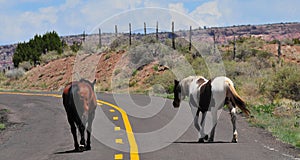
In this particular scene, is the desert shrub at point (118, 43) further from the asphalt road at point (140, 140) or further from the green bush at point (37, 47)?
the asphalt road at point (140, 140)

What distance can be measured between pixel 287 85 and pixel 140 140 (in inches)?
654

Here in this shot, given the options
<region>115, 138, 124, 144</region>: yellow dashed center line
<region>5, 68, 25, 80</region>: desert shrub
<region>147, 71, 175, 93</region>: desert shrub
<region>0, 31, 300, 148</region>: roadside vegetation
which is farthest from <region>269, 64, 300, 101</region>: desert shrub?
<region>5, 68, 25, 80</region>: desert shrub

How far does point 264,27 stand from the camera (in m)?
134

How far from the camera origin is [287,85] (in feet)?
84.1

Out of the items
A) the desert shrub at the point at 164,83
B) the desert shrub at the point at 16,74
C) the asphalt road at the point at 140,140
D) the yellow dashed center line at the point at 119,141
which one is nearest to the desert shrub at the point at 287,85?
the asphalt road at the point at 140,140

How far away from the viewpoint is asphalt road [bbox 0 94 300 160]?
939 cm

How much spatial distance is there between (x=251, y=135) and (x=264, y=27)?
418ft

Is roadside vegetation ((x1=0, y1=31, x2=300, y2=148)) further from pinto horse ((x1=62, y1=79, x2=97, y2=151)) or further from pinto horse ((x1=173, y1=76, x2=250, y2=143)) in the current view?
pinto horse ((x1=62, y1=79, x2=97, y2=151))

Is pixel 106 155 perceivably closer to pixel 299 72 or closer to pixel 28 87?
pixel 299 72

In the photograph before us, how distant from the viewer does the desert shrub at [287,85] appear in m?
25.4

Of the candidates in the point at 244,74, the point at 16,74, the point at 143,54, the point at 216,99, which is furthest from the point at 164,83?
the point at 16,74

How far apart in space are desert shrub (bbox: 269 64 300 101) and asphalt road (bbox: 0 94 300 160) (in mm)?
9418

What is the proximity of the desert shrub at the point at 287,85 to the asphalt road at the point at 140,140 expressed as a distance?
9418mm

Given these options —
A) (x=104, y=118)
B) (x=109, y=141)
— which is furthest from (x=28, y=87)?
(x=109, y=141)
